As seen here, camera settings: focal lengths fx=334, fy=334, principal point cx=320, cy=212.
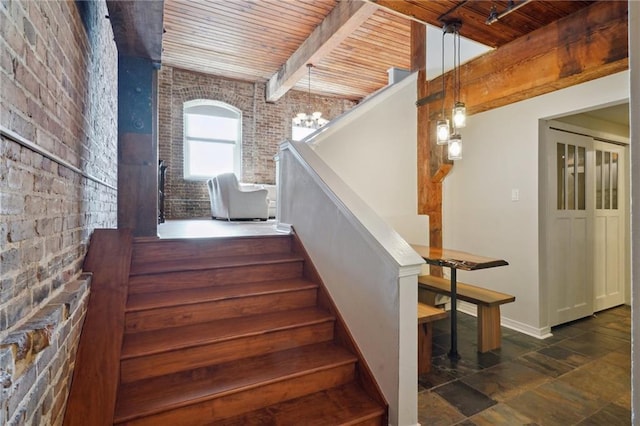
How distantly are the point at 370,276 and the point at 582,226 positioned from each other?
10.0 ft

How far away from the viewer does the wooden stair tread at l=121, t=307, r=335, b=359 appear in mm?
1797

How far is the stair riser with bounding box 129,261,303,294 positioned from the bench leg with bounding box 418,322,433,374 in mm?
1019

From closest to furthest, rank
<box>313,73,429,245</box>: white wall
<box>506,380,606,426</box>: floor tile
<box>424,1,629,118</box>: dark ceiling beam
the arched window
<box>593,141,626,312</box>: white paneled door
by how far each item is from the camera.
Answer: <box>506,380,606,426</box>: floor tile < <box>424,1,629,118</box>: dark ceiling beam < <box>313,73,429,245</box>: white wall < <box>593,141,626,312</box>: white paneled door < the arched window

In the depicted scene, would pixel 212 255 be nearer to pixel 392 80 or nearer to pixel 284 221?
pixel 284 221

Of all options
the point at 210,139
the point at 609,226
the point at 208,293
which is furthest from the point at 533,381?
the point at 210,139

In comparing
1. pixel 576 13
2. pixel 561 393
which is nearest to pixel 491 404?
pixel 561 393

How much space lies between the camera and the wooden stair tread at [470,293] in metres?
2.82

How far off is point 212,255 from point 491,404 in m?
2.14

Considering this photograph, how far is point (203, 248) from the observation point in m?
2.55

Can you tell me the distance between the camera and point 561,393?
7.13ft

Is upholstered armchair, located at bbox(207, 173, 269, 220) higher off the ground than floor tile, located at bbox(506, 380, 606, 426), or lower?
higher

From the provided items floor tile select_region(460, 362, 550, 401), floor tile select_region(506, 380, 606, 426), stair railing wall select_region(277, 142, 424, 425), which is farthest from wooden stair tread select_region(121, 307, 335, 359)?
floor tile select_region(506, 380, 606, 426)

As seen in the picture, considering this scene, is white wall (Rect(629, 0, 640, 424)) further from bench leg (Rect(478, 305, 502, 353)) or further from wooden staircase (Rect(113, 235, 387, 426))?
bench leg (Rect(478, 305, 502, 353))

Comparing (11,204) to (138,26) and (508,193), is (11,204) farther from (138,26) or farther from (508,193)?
(508,193)
